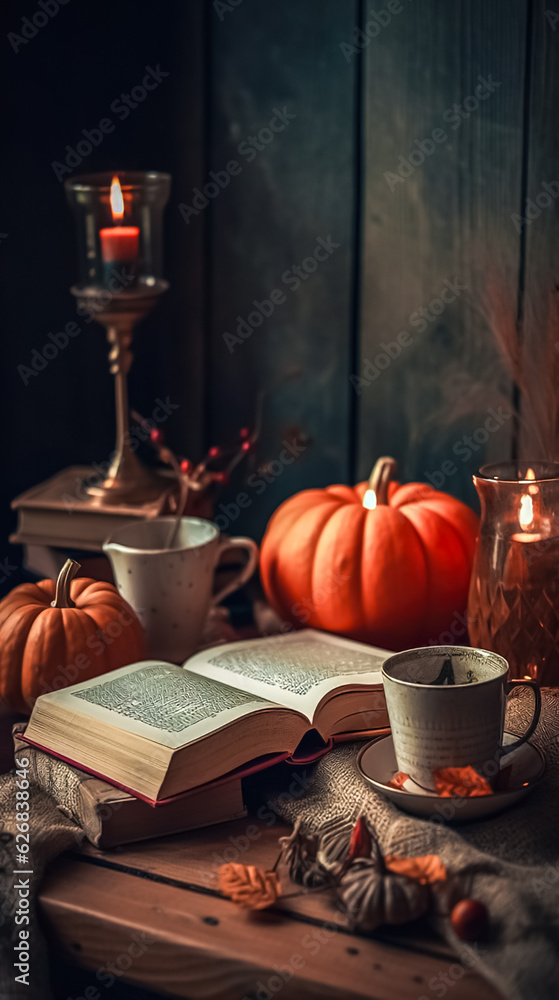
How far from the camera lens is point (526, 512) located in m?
1.06

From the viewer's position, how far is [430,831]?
0.81 meters

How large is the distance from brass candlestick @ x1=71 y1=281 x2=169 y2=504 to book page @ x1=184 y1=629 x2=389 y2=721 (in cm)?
41

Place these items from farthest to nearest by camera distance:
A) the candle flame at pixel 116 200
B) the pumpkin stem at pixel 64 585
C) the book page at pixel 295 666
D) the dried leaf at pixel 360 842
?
the candle flame at pixel 116 200
the pumpkin stem at pixel 64 585
the book page at pixel 295 666
the dried leaf at pixel 360 842

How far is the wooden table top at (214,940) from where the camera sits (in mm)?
713

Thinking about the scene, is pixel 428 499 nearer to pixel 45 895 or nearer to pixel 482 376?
pixel 482 376

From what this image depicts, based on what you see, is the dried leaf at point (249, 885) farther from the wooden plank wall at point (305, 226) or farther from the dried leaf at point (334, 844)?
the wooden plank wall at point (305, 226)

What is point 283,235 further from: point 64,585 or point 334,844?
point 334,844

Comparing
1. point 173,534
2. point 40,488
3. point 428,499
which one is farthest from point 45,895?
point 40,488

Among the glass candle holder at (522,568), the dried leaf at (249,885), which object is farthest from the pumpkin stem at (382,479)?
the dried leaf at (249,885)

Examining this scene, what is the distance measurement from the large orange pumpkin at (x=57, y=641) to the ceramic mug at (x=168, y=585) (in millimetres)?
78

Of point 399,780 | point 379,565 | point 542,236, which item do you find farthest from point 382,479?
point 399,780

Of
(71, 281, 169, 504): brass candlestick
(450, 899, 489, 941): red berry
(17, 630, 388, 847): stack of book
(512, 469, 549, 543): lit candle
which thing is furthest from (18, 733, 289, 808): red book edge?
(71, 281, 169, 504): brass candlestick

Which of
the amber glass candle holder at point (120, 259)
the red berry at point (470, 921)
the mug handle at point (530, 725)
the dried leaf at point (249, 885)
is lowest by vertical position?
the dried leaf at point (249, 885)

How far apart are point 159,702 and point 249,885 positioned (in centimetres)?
22
